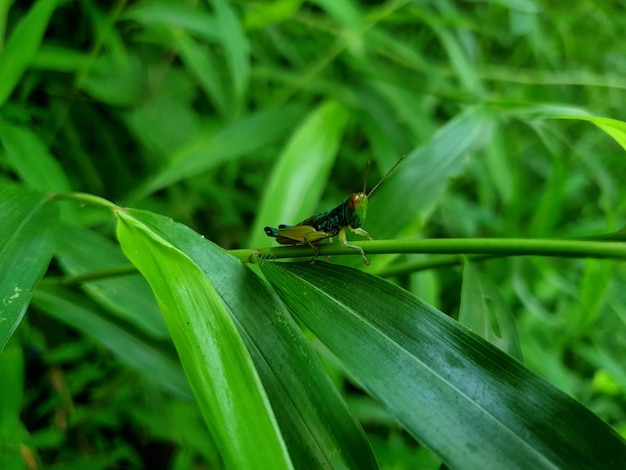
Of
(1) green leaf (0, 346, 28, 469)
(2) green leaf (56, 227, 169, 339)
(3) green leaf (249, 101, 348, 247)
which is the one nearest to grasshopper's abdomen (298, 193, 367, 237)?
(3) green leaf (249, 101, 348, 247)

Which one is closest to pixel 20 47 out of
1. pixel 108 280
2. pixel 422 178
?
pixel 108 280

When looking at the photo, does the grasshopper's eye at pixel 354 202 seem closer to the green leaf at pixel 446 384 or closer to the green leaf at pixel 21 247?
the green leaf at pixel 446 384

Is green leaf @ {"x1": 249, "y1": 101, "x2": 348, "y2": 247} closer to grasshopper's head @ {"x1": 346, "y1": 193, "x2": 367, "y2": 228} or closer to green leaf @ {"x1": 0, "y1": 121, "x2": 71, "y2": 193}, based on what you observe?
grasshopper's head @ {"x1": 346, "y1": 193, "x2": 367, "y2": 228}

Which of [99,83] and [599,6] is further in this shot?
[599,6]

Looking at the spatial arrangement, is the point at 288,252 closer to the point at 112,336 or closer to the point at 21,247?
the point at 21,247

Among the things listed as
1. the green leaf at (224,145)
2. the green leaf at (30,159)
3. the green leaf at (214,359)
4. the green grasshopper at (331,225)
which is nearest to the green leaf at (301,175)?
the green leaf at (224,145)

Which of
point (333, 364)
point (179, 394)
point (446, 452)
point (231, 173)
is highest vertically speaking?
point (231, 173)

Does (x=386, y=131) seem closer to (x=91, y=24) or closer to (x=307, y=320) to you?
(x=91, y=24)

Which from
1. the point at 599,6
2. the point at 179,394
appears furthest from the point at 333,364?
the point at 599,6
